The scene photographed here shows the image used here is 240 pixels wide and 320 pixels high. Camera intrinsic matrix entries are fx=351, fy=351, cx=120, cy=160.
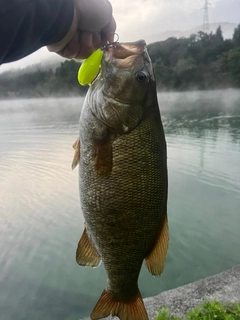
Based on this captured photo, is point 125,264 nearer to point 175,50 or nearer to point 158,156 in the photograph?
point 158,156

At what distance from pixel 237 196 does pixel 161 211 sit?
7.23m

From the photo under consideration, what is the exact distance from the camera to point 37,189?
963 cm

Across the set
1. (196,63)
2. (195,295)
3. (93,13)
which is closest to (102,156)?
(93,13)

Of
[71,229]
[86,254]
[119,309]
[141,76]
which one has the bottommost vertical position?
[71,229]

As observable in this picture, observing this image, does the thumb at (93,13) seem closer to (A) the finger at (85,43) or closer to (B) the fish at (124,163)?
(A) the finger at (85,43)

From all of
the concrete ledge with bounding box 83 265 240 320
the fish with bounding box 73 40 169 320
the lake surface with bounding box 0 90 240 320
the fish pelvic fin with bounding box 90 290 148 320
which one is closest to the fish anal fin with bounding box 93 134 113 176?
the fish with bounding box 73 40 169 320

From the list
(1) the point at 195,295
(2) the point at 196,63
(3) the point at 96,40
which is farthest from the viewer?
(2) the point at 196,63

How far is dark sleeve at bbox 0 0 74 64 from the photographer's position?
4.17ft

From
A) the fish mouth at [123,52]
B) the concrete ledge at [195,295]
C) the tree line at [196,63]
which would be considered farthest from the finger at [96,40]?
the tree line at [196,63]

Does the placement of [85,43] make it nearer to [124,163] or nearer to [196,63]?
[124,163]

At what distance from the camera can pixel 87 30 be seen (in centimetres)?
158

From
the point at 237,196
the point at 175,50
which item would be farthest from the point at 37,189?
the point at 175,50

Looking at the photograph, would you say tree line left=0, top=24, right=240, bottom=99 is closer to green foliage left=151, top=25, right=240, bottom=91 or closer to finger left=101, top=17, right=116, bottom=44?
green foliage left=151, top=25, right=240, bottom=91

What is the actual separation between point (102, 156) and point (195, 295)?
2808mm
